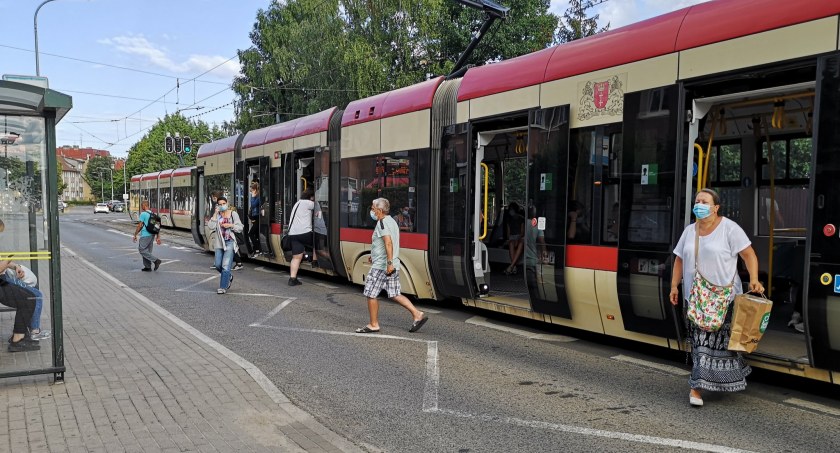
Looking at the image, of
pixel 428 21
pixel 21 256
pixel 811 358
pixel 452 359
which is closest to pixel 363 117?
pixel 452 359

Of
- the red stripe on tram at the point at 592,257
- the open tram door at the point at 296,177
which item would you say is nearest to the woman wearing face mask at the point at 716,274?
the red stripe on tram at the point at 592,257

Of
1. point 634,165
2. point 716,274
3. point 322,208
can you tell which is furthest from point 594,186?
point 322,208

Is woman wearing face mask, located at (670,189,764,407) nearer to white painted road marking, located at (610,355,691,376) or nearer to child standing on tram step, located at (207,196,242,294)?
white painted road marking, located at (610,355,691,376)

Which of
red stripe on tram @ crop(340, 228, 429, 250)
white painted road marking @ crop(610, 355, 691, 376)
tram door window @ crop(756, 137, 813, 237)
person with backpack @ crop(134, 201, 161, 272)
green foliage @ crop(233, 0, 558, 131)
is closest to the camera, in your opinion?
white painted road marking @ crop(610, 355, 691, 376)

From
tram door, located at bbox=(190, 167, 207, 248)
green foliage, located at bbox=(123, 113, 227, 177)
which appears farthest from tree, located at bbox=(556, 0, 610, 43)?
green foliage, located at bbox=(123, 113, 227, 177)

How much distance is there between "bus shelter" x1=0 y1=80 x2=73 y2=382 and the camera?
17.6ft

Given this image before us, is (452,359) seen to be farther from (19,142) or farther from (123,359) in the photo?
(19,142)

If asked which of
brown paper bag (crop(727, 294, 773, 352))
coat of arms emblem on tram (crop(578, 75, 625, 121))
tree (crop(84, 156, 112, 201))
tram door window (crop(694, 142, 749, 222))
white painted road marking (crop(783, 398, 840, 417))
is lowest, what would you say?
white painted road marking (crop(783, 398, 840, 417))

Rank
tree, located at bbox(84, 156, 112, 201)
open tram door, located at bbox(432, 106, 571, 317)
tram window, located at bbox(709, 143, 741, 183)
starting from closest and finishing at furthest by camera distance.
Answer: open tram door, located at bbox(432, 106, 571, 317), tram window, located at bbox(709, 143, 741, 183), tree, located at bbox(84, 156, 112, 201)

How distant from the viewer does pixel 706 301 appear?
4.95 m

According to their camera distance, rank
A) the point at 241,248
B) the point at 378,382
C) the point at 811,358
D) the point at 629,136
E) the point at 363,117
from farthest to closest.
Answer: the point at 241,248 < the point at 363,117 < the point at 629,136 < the point at 378,382 < the point at 811,358

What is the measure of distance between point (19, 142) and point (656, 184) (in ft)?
18.7

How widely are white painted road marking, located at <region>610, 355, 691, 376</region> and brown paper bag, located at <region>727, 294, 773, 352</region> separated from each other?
4.43 feet

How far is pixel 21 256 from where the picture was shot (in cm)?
552
